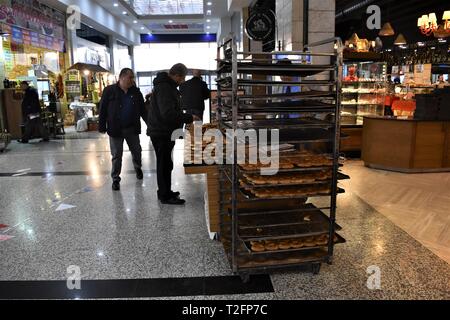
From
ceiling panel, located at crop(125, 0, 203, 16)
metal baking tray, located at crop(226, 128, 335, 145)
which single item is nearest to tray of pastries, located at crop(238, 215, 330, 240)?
metal baking tray, located at crop(226, 128, 335, 145)

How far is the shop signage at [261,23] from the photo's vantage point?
651 cm

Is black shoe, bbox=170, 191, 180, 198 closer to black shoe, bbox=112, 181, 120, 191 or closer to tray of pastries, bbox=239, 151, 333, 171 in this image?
black shoe, bbox=112, 181, 120, 191

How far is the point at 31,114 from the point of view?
9.65 m

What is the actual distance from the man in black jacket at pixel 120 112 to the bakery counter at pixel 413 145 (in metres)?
3.83

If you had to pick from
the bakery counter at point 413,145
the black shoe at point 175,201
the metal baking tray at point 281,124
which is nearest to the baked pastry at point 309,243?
the metal baking tray at point 281,124

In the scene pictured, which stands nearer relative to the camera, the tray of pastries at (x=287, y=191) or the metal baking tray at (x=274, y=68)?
the metal baking tray at (x=274, y=68)

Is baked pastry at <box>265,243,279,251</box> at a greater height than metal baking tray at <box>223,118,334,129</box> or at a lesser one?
lesser

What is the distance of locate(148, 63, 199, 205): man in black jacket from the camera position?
13.4ft

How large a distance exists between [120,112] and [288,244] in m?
3.14

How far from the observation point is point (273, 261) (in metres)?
2.74

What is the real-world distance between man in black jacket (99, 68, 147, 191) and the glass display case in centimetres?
411

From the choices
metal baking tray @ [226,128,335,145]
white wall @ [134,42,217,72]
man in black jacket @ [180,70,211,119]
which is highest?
white wall @ [134,42,217,72]

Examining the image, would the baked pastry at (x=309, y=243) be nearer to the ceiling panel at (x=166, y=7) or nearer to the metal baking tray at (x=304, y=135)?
the metal baking tray at (x=304, y=135)
